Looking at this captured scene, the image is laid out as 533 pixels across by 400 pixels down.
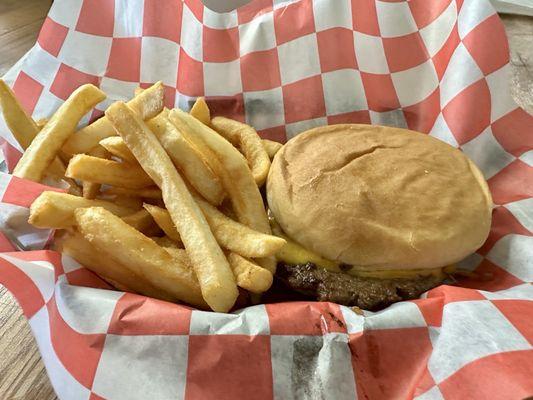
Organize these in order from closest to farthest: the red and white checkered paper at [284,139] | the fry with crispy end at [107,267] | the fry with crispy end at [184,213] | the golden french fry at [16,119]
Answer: the red and white checkered paper at [284,139] < the fry with crispy end at [184,213] < the fry with crispy end at [107,267] < the golden french fry at [16,119]

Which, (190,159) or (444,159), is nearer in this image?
(190,159)

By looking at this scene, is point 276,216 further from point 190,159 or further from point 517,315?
point 517,315

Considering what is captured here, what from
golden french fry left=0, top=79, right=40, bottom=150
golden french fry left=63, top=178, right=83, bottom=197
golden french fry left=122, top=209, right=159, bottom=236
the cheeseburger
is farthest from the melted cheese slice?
golden french fry left=0, top=79, right=40, bottom=150

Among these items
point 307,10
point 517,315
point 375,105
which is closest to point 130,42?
point 307,10

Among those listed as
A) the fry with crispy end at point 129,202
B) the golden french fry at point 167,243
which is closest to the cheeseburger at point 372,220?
the golden french fry at point 167,243

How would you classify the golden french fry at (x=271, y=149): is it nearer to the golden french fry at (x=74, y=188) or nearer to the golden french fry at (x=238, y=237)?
the golden french fry at (x=238, y=237)

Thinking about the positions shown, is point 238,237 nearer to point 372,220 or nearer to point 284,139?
point 372,220

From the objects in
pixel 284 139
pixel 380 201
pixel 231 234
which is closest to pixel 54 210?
pixel 231 234
